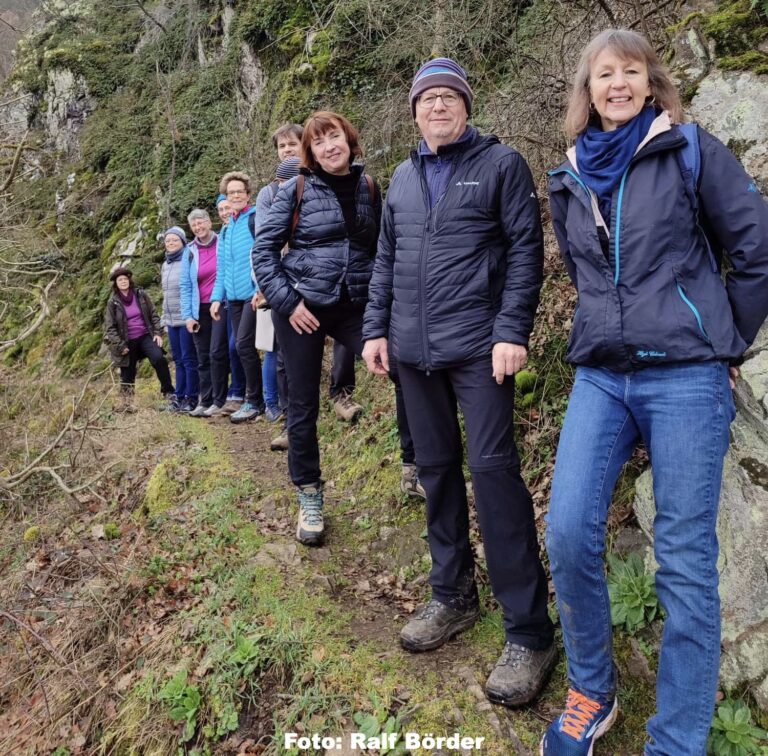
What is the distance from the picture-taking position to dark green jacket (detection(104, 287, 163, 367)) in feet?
30.0

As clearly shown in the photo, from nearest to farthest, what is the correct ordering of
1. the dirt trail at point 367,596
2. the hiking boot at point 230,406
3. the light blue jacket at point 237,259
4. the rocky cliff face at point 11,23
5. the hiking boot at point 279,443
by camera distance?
1. the dirt trail at point 367,596
2. the rocky cliff face at point 11,23
3. the hiking boot at point 279,443
4. the light blue jacket at point 237,259
5. the hiking boot at point 230,406

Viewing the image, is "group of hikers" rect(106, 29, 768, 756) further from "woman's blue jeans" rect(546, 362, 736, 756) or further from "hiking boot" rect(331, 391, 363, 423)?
"hiking boot" rect(331, 391, 363, 423)

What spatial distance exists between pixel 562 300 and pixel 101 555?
4167mm

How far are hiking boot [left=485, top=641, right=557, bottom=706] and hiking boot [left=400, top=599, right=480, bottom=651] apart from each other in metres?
0.36

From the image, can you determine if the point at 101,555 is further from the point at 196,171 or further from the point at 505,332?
the point at 196,171

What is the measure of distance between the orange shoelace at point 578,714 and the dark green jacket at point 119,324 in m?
8.51

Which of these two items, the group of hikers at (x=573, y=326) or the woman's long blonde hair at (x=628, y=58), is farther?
the woman's long blonde hair at (x=628, y=58)

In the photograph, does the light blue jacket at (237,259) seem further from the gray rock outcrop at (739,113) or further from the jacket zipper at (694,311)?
the jacket zipper at (694,311)

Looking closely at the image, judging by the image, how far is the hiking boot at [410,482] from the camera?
431 centimetres

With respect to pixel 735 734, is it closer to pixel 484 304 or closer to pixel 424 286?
pixel 484 304

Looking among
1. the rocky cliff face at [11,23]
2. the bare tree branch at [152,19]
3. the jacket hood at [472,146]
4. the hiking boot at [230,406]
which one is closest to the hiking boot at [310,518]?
the jacket hood at [472,146]

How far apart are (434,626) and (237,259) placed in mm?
4985

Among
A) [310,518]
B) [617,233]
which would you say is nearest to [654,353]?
[617,233]

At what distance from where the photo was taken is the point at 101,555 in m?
4.91
